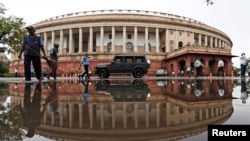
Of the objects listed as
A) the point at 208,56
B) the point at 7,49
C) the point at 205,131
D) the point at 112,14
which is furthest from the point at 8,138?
the point at 112,14

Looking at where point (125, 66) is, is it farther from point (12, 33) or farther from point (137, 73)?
point (12, 33)

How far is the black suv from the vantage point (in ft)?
61.7

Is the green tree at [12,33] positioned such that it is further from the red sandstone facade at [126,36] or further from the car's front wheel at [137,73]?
the car's front wheel at [137,73]

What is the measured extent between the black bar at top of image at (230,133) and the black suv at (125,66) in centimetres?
1680

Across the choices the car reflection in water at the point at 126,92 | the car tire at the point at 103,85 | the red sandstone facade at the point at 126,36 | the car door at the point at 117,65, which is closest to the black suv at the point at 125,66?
the car door at the point at 117,65

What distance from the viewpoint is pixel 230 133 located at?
1894mm

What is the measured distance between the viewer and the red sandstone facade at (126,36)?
44656 mm

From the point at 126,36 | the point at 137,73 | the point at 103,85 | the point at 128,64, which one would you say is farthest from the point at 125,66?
the point at 126,36

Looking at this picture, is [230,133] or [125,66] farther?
[125,66]

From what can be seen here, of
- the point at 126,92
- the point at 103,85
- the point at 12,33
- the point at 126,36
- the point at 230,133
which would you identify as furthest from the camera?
the point at 126,36

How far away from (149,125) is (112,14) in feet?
151

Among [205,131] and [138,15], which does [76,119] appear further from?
[138,15]

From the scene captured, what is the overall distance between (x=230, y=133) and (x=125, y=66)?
17.3m

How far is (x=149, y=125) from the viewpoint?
7.43 feet
